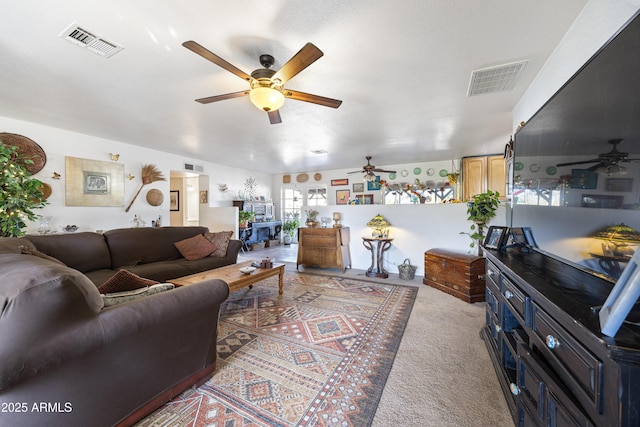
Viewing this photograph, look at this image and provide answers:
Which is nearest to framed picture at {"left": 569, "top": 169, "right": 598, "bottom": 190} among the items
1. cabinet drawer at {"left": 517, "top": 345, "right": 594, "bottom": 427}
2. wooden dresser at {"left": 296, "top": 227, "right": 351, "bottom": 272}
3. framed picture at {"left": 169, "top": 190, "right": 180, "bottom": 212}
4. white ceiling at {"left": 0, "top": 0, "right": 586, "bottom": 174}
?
cabinet drawer at {"left": 517, "top": 345, "right": 594, "bottom": 427}

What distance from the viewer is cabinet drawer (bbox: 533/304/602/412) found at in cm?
68

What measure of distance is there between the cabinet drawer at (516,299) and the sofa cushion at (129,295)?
6.65 feet

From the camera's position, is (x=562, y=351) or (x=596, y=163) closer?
(x=562, y=351)

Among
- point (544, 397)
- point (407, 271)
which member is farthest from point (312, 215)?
point (544, 397)

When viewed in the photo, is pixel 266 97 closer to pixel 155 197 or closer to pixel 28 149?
pixel 28 149

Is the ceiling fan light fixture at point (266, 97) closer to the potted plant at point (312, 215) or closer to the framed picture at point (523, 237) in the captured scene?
the framed picture at point (523, 237)

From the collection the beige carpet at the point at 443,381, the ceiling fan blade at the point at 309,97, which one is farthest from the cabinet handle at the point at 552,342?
the ceiling fan blade at the point at 309,97

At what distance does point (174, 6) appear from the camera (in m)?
1.44

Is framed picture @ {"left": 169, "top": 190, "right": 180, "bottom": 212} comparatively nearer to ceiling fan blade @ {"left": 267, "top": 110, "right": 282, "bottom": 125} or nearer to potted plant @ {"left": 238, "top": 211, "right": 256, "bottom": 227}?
potted plant @ {"left": 238, "top": 211, "right": 256, "bottom": 227}

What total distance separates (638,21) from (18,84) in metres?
4.40

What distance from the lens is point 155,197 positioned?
4945 millimetres

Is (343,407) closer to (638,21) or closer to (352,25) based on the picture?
(638,21)

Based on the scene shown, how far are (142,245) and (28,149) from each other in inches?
82.7

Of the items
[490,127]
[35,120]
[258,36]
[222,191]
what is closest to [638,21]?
[258,36]
